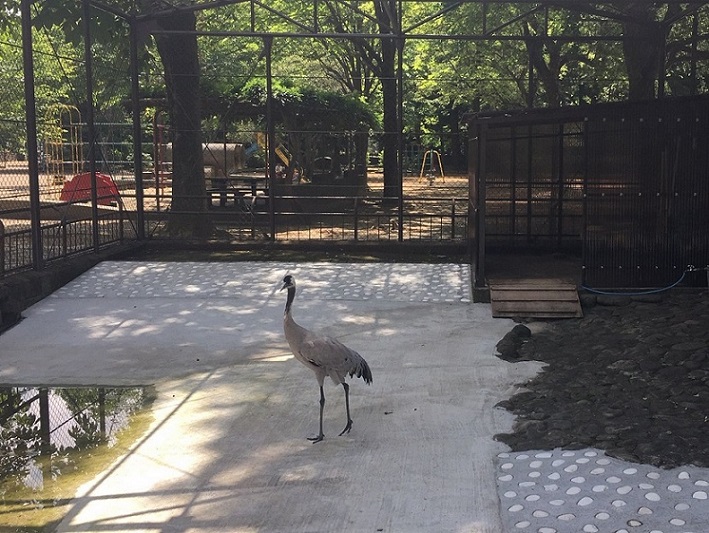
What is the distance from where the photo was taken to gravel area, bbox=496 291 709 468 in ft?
21.1

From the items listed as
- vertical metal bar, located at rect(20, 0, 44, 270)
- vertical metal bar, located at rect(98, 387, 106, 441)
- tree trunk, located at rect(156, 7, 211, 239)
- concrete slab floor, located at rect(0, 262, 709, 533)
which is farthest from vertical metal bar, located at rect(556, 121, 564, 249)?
vertical metal bar, located at rect(98, 387, 106, 441)

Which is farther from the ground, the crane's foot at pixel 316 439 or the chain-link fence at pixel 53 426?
the crane's foot at pixel 316 439

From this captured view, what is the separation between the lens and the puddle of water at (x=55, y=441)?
19.0 feet

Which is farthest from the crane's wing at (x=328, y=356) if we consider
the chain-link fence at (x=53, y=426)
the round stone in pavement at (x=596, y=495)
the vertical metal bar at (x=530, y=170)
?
the vertical metal bar at (x=530, y=170)

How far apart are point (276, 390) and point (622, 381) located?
10.6 feet

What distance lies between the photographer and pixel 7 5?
630 inches

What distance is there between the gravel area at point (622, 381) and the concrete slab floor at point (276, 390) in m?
0.32

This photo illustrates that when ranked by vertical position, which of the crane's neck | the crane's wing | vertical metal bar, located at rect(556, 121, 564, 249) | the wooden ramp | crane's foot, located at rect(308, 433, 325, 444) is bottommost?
crane's foot, located at rect(308, 433, 325, 444)

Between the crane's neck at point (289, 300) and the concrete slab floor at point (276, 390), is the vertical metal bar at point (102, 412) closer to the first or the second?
the concrete slab floor at point (276, 390)

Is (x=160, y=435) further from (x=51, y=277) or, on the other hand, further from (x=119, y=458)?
(x=51, y=277)

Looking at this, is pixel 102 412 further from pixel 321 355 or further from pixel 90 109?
pixel 90 109

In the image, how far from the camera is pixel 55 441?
715 centimetres

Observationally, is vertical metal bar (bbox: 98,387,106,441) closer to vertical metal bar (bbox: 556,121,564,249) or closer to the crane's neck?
the crane's neck

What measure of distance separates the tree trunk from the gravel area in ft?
28.1
